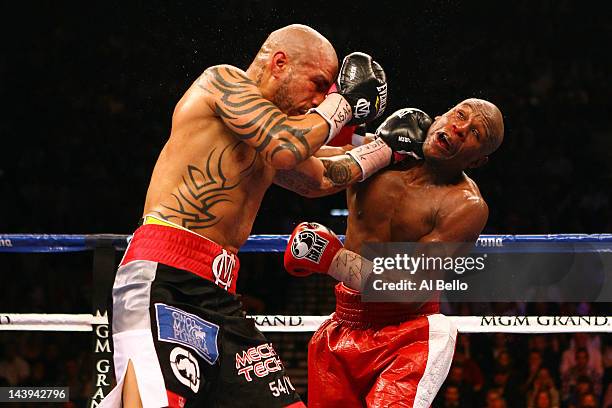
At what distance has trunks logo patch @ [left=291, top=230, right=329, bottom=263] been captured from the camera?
2.73m

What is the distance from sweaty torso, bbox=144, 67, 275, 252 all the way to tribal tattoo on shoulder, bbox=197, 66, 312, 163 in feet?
0.16

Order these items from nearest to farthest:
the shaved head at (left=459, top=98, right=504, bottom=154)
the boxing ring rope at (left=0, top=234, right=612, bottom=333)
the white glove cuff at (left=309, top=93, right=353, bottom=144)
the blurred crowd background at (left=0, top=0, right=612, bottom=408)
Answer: the white glove cuff at (left=309, top=93, right=353, bottom=144) → the shaved head at (left=459, top=98, right=504, bottom=154) → the boxing ring rope at (left=0, top=234, right=612, bottom=333) → the blurred crowd background at (left=0, top=0, right=612, bottom=408)

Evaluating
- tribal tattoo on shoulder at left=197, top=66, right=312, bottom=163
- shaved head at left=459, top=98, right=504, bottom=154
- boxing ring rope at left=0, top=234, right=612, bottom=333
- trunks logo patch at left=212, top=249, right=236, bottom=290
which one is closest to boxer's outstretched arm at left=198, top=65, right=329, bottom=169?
tribal tattoo on shoulder at left=197, top=66, right=312, bottom=163

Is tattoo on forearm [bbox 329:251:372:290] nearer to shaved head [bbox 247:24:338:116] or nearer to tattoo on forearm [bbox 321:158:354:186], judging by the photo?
tattoo on forearm [bbox 321:158:354:186]

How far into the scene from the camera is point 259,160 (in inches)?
90.7

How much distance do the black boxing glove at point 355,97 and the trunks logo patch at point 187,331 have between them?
0.60m

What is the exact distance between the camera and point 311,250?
107 inches

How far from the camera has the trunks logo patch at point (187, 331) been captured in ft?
6.68

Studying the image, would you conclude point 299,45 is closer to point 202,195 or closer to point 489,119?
point 202,195

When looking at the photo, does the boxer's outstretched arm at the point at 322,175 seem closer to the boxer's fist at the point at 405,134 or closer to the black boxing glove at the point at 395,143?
the black boxing glove at the point at 395,143

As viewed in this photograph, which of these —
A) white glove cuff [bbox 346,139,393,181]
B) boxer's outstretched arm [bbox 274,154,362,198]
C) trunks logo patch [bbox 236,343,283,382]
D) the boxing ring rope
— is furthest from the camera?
the boxing ring rope

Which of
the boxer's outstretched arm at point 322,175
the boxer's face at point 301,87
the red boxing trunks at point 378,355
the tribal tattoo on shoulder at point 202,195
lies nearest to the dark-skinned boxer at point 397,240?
the red boxing trunks at point 378,355

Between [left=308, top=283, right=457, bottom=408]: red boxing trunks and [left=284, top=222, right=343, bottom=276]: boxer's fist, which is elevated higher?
[left=284, top=222, right=343, bottom=276]: boxer's fist

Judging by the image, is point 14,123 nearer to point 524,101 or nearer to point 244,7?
point 244,7
